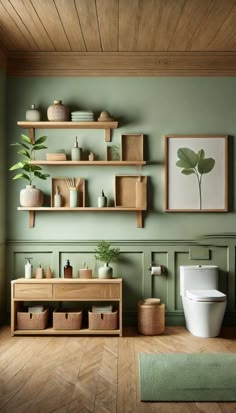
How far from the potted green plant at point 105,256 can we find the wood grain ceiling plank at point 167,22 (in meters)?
2.08

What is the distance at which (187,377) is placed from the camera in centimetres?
331

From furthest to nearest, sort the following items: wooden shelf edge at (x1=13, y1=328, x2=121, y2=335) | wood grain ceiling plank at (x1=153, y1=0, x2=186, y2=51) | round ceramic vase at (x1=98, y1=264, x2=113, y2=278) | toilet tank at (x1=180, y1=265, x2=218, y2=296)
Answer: toilet tank at (x1=180, y1=265, x2=218, y2=296), round ceramic vase at (x1=98, y1=264, x2=113, y2=278), wooden shelf edge at (x1=13, y1=328, x2=121, y2=335), wood grain ceiling plank at (x1=153, y1=0, x2=186, y2=51)

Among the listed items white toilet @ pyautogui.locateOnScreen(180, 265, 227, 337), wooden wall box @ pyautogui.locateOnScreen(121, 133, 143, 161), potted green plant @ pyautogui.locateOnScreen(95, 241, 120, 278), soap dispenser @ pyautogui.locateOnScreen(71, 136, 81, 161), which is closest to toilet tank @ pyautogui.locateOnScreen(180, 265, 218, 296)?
white toilet @ pyautogui.locateOnScreen(180, 265, 227, 337)

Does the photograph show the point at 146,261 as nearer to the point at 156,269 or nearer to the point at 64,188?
the point at 156,269

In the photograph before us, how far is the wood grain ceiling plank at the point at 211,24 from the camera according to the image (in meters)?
3.70

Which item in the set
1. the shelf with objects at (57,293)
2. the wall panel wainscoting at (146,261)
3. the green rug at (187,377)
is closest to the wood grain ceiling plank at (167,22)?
the wall panel wainscoting at (146,261)

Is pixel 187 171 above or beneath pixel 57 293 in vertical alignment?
above

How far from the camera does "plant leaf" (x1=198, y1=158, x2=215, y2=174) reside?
4863 mm

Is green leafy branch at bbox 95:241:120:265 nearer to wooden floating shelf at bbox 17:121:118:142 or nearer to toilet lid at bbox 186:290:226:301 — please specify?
toilet lid at bbox 186:290:226:301

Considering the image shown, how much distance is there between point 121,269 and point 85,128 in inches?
60.4

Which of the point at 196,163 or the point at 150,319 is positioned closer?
the point at 150,319

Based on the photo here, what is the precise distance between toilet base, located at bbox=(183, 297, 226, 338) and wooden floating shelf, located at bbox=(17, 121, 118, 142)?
6.26 ft

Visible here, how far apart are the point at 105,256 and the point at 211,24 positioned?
2.39 meters

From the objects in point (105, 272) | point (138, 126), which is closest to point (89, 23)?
point (138, 126)
